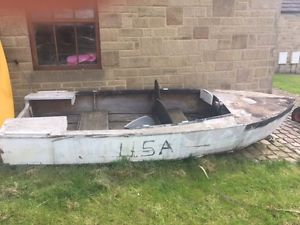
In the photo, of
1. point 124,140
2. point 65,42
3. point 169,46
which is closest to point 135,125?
point 124,140

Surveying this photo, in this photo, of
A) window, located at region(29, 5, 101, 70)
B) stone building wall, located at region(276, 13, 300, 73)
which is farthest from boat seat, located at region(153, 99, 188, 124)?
stone building wall, located at region(276, 13, 300, 73)

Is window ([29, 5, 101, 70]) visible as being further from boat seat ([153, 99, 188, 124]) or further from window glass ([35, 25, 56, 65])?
boat seat ([153, 99, 188, 124])

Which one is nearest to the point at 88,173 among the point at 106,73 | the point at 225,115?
the point at 225,115

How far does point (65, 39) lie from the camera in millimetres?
5406

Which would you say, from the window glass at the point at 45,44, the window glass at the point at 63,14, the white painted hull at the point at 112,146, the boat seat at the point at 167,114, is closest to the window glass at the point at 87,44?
the window glass at the point at 63,14

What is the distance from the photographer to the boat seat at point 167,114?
462cm

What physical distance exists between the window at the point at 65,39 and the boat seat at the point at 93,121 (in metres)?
1.02

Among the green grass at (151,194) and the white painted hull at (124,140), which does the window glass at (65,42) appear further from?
the green grass at (151,194)

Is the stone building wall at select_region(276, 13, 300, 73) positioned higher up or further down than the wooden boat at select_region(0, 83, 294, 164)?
higher up

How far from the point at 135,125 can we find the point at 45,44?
2328 mm

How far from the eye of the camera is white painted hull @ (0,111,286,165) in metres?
3.63

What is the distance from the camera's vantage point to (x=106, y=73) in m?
5.66

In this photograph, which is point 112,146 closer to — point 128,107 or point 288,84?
point 128,107

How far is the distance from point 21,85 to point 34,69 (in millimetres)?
383
